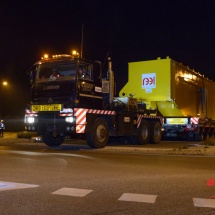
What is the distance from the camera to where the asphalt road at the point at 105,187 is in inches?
237

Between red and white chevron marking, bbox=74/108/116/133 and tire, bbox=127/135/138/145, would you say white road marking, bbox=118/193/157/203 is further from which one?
tire, bbox=127/135/138/145

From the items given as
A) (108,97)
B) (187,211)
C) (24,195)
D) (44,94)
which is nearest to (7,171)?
(24,195)

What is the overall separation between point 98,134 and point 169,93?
6.29 meters

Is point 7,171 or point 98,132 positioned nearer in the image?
point 7,171

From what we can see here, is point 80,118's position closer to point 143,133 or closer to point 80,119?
point 80,119

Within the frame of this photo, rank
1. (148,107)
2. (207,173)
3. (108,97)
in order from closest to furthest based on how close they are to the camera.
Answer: (207,173), (108,97), (148,107)

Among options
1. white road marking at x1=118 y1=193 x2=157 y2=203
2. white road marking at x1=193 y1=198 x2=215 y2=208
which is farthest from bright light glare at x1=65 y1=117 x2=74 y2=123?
white road marking at x1=193 y1=198 x2=215 y2=208

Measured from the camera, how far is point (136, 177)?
8742 mm

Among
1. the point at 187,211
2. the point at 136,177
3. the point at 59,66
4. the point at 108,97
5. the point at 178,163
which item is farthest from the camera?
the point at 108,97

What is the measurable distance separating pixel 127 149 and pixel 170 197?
9.05m

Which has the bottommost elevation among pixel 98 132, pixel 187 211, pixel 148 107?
pixel 187 211

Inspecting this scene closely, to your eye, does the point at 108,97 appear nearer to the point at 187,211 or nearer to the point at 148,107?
the point at 148,107

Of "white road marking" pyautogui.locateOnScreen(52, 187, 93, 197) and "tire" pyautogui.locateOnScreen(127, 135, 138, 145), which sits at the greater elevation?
"tire" pyautogui.locateOnScreen(127, 135, 138, 145)

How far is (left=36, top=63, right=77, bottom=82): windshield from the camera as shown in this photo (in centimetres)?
1509
